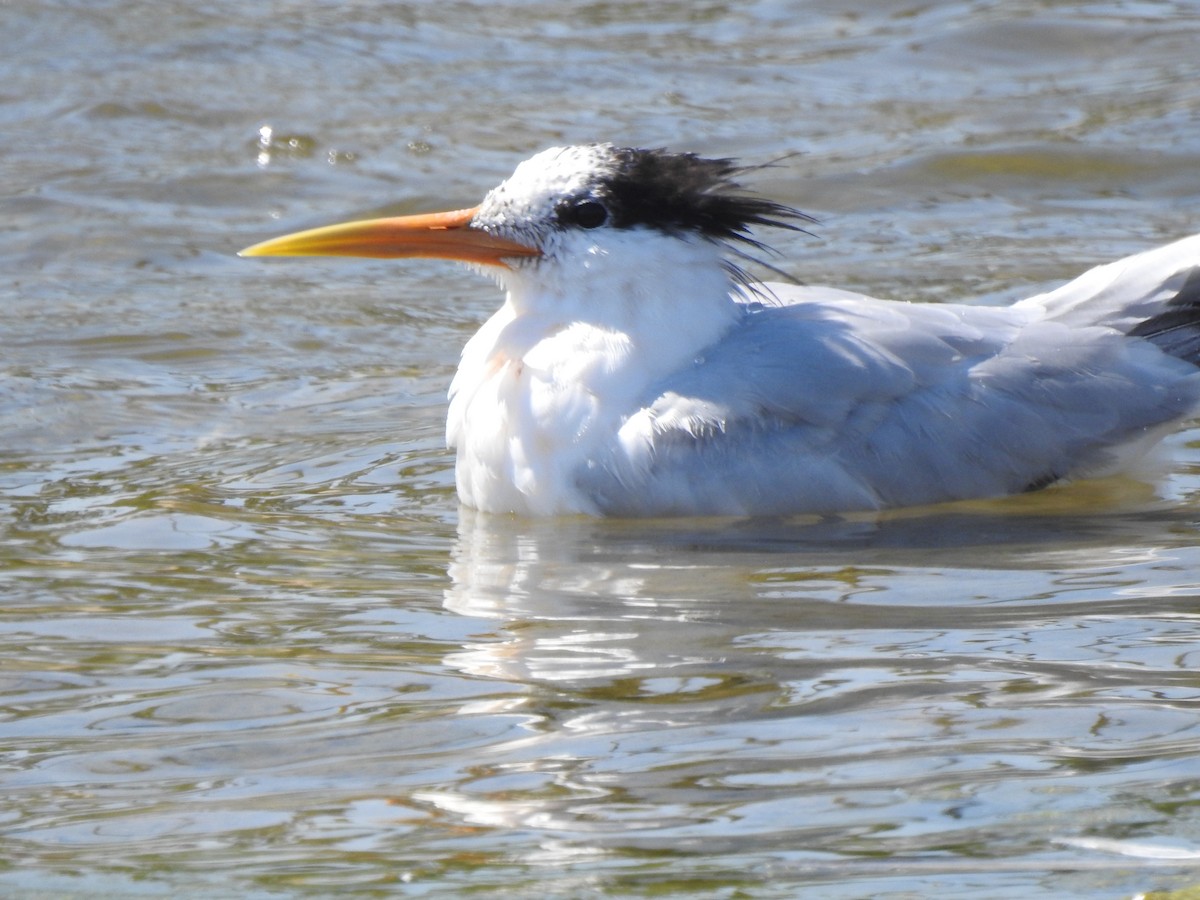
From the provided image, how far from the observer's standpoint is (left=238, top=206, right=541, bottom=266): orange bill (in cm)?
571

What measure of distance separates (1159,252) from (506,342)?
6.65 ft

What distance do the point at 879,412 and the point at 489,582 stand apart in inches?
48.8

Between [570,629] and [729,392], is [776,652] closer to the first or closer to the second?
[570,629]

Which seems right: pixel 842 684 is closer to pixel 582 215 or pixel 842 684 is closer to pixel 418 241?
pixel 582 215

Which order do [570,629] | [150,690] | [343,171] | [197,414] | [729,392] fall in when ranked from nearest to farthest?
[150,690] < [570,629] < [729,392] < [197,414] < [343,171]

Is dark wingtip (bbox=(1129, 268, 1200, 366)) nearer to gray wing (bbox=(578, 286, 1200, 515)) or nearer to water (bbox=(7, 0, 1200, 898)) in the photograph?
gray wing (bbox=(578, 286, 1200, 515))

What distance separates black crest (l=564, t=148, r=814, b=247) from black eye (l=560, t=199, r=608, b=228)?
0.06 feet

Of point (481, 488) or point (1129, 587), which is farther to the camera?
point (481, 488)

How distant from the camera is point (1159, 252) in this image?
5898mm

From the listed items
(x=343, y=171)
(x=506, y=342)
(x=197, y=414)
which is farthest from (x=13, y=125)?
(x=506, y=342)

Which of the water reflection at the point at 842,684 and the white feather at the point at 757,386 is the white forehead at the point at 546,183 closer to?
the white feather at the point at 757,386

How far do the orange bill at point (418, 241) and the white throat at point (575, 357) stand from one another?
101 mm

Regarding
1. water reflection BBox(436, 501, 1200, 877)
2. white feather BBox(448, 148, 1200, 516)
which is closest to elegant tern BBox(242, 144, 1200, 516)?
white feather BBox(448, 148, 1200, 516)

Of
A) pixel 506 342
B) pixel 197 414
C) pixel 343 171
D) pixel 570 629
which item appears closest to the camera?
pixel 570 629
